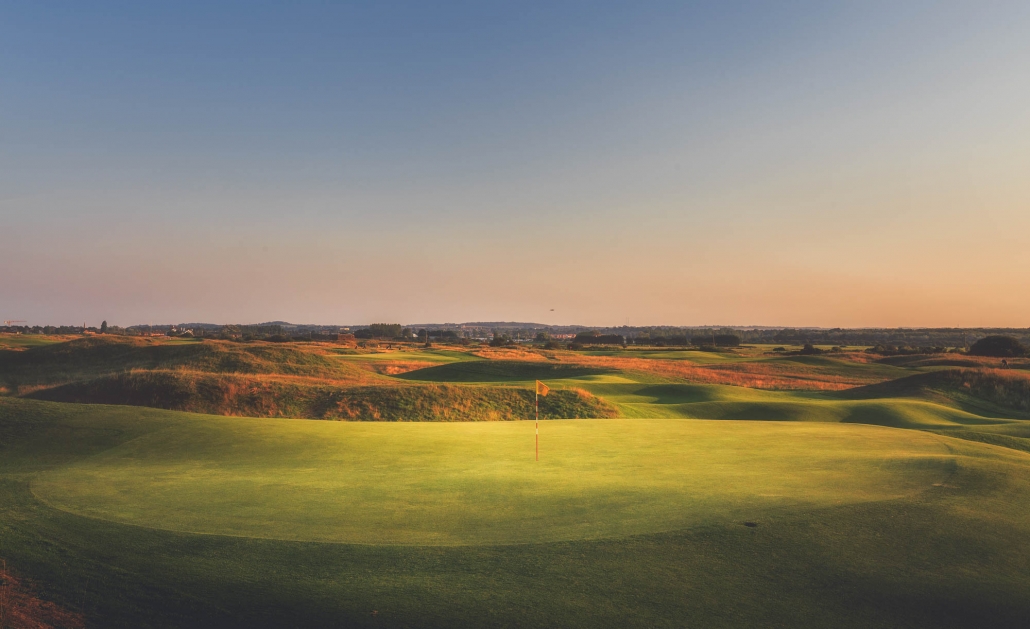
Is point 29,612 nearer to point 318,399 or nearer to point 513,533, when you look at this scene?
point 513,533

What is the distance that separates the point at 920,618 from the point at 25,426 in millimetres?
19260

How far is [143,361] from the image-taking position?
4878 centimetres

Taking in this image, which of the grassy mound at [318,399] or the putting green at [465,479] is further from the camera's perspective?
the grassy mound at [318,399]

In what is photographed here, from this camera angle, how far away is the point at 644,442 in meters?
16.5

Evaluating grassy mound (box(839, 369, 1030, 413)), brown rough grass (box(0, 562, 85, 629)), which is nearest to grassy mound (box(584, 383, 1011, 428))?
grassy mound (box(839, 369, 1030, 413))

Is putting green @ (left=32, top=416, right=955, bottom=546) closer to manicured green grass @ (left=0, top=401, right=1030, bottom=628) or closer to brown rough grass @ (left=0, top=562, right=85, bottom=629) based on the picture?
manicured green grass @ (left=0, top=401, right=1030, bottom=628)

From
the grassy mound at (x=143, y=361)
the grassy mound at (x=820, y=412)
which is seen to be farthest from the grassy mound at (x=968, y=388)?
the grassy mound at (x=143, y=361)

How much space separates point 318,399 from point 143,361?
1067 inches

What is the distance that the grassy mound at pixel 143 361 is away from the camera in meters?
43.4

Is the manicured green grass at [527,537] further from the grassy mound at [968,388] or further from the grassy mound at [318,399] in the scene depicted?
the grassy mound at [968,388]

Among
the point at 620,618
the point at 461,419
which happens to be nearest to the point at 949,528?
the point at 620,618

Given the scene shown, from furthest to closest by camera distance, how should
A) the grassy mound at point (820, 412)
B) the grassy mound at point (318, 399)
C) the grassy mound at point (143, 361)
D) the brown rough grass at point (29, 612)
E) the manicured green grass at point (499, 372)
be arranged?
the manicured green grass at point (499, 372)
the grassy mound at point (143, 361)
the grassy mound at point (318, 399)
the grassy mound at point (820, 412)
the brown rough grass at point (29, 612)

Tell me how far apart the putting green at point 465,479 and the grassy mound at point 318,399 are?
385 inches

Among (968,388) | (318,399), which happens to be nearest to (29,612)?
(318,399)
